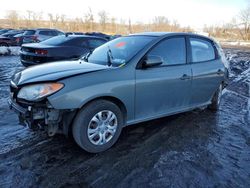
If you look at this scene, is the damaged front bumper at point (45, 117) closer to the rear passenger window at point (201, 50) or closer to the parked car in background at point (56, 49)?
the rear passenger window at point (201, 50)

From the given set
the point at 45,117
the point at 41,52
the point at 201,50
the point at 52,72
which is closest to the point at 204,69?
the point at 201,50

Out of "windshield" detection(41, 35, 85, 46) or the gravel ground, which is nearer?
the gravel ground

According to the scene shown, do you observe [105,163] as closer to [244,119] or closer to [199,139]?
[199,139]

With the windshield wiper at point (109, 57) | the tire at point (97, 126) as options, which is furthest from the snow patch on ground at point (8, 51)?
the tire at point (97, 126)

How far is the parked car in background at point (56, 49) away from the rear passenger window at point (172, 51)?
13.4 feet

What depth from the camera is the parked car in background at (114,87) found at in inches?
136

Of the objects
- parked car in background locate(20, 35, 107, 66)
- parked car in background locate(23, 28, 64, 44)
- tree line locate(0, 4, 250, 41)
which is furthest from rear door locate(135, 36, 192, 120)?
tree line locate(0, 4, 250, 41)

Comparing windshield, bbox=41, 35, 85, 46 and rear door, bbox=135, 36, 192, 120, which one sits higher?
windshield, bbox=41, 35, 85, 46

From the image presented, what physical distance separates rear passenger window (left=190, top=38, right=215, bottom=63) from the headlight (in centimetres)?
270

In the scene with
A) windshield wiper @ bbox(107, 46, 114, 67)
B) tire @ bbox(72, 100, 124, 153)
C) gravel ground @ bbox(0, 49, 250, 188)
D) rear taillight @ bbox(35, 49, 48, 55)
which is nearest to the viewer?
gravel ground @ bbox(0, 49, 250, 188)

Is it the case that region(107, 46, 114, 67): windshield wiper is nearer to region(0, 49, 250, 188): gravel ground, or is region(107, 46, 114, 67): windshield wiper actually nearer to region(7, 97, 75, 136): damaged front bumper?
region(7, 97, 75, 136): damaged front bumper

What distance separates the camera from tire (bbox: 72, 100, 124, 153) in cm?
358

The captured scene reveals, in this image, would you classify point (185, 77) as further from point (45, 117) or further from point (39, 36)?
point (39, 36)

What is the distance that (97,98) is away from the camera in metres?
3.68
